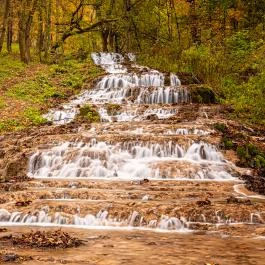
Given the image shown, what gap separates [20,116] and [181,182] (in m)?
10.9

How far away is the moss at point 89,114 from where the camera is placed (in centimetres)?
2092

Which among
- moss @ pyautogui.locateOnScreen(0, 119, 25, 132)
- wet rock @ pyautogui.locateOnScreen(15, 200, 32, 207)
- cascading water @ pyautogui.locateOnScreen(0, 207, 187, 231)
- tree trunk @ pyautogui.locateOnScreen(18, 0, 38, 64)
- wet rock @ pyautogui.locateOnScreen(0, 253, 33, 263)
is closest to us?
wet rock @ pyautogui.locateOnScreen(0, 253, 33, 263)

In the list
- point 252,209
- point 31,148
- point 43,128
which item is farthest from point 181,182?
point 43,128

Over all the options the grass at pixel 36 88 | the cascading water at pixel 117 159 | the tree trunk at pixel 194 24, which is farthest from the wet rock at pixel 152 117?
the tree trunk at pixel 194 24

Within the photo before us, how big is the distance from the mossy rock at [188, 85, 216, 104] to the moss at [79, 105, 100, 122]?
4726 mm

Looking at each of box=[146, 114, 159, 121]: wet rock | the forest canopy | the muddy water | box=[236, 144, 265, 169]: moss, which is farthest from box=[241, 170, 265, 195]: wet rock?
box=[146, 114, 159, 121]: wet rock

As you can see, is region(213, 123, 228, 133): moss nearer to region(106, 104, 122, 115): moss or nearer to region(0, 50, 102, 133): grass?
region(106, 104, 122, 115): moss

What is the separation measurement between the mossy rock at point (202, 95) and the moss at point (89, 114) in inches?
186

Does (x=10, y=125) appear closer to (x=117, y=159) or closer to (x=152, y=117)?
(x=152, y=117)

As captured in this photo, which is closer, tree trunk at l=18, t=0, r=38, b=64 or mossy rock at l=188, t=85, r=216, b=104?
mossy rock at l=188, t=85, r=216, b=104

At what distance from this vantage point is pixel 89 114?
837 inches

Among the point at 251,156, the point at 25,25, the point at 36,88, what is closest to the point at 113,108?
the point at 36,88

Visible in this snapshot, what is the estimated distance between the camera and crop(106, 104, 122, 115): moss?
21.3 metres

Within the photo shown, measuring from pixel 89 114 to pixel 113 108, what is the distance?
1.11m
